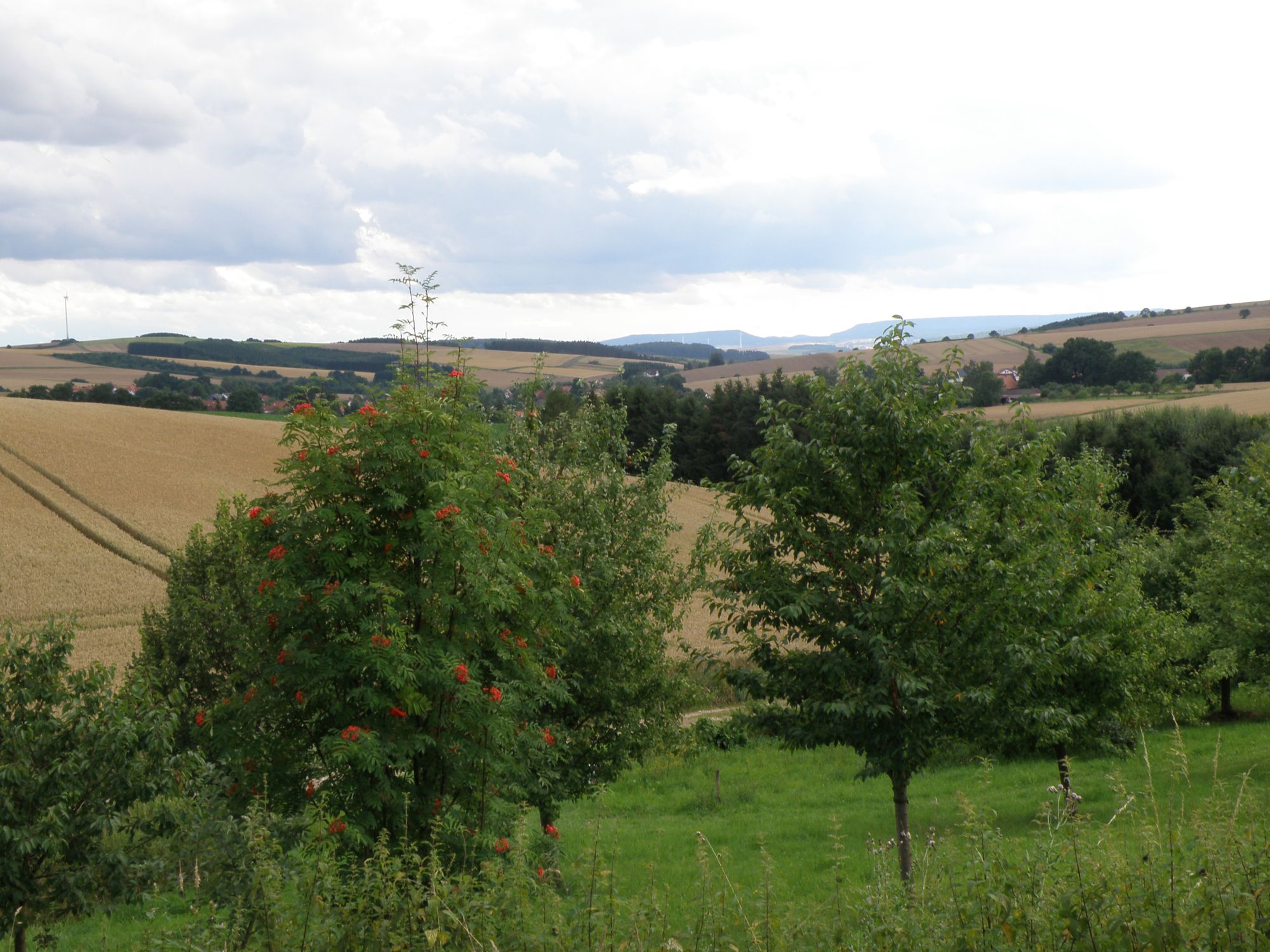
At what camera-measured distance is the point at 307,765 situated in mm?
10250

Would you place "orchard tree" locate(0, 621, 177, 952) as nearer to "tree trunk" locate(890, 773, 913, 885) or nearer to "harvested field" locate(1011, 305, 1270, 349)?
"tree trunk" locate(890, 773, 913, 885)

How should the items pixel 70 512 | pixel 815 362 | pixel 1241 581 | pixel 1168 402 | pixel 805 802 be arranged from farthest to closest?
pixel 815 362 → pixel 1168 402 → pixel 70 512 → pixel 805 802 → pixel 1241 581

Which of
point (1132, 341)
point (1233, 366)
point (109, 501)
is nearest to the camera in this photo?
point (109, 501)

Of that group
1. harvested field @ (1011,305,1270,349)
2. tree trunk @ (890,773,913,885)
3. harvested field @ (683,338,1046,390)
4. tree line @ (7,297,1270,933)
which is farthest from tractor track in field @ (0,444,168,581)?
harvested field @ (1011,305,1270,349)

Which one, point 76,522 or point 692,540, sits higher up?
point 76,522

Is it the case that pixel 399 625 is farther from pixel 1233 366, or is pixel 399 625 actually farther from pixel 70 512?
pixel 1233 366

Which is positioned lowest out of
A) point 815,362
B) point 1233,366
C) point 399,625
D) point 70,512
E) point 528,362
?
point 70,512

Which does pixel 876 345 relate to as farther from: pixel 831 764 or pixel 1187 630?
pixel 831 764

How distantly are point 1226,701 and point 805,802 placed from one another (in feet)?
54.3

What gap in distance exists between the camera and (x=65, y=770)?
10141 millimetres

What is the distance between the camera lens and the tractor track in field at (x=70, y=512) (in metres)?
42.6

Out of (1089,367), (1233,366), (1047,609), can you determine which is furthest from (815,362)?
(1047,609)

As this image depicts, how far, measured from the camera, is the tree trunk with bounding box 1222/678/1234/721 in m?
31.8

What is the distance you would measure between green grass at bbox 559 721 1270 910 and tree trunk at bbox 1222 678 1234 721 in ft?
8.26
